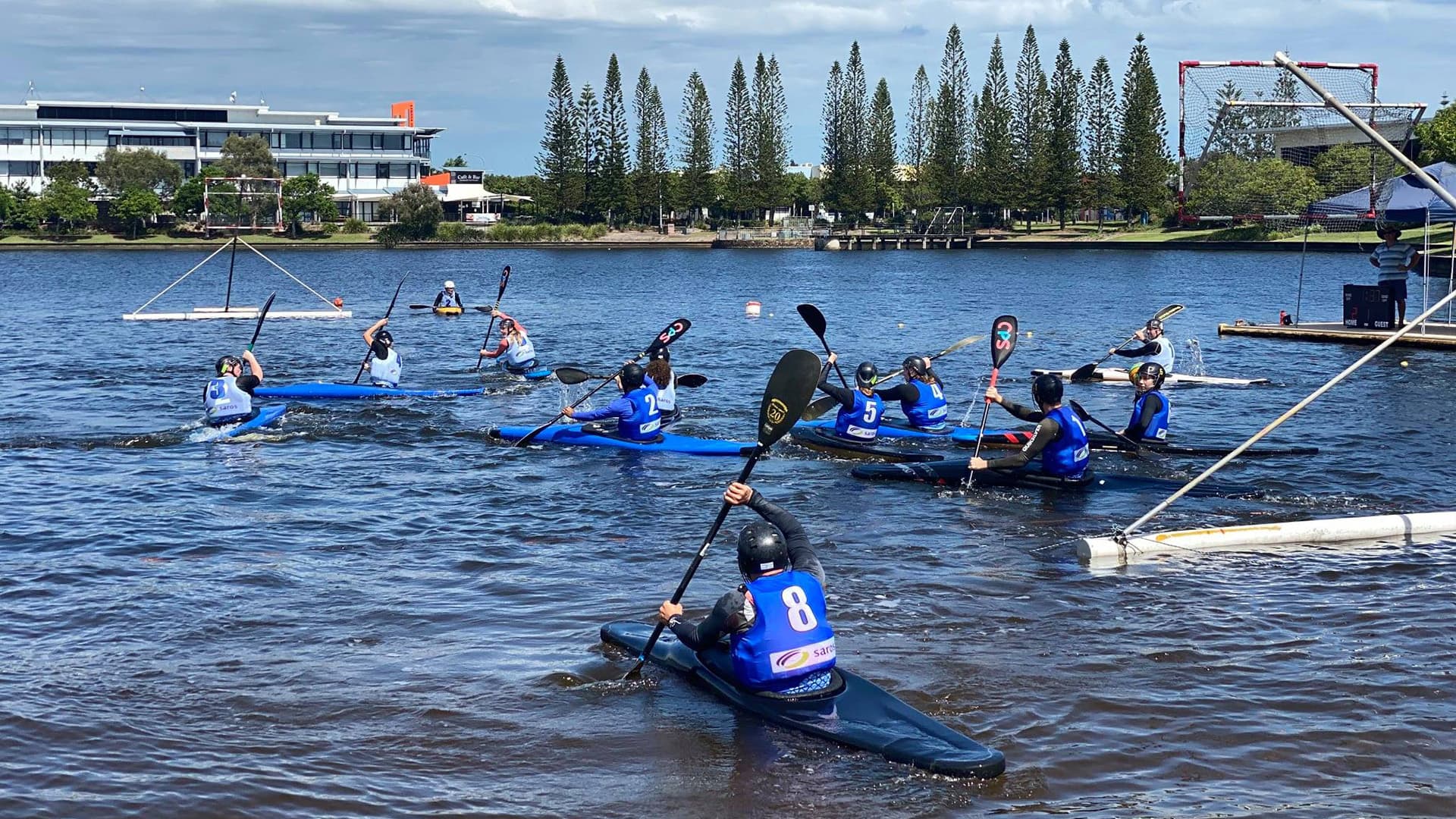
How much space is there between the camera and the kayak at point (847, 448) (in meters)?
19.9

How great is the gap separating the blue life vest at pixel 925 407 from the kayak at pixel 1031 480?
2.59 m

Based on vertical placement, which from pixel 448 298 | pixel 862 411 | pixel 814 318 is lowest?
pixel 862 411

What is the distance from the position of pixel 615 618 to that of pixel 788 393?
3.31m

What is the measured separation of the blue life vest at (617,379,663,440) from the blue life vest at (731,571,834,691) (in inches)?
422

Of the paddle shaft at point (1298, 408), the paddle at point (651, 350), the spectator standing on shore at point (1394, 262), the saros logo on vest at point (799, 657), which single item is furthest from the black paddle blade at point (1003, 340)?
the spectator standing on shore at point (1394, 262)

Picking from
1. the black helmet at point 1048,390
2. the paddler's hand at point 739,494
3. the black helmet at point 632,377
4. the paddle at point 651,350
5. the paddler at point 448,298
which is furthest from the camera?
the paddler at point 448,298

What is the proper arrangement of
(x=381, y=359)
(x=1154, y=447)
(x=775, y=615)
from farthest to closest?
(x=381, y=359) → (x=1154, y=447) → (x=775, y=615)

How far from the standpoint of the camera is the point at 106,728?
10.4m

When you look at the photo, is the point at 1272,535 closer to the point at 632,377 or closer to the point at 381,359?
the point at 632,377

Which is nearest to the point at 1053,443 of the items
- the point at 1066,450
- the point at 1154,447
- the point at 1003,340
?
the point at 1066,450

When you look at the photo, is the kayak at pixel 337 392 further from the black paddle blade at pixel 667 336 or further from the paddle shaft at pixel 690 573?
the paddle shaft at pixel 690 573

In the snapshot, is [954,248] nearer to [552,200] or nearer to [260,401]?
[552,200]

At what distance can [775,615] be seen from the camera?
9336 millimetres

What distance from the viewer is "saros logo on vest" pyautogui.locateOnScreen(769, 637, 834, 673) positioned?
9422 millimetres
